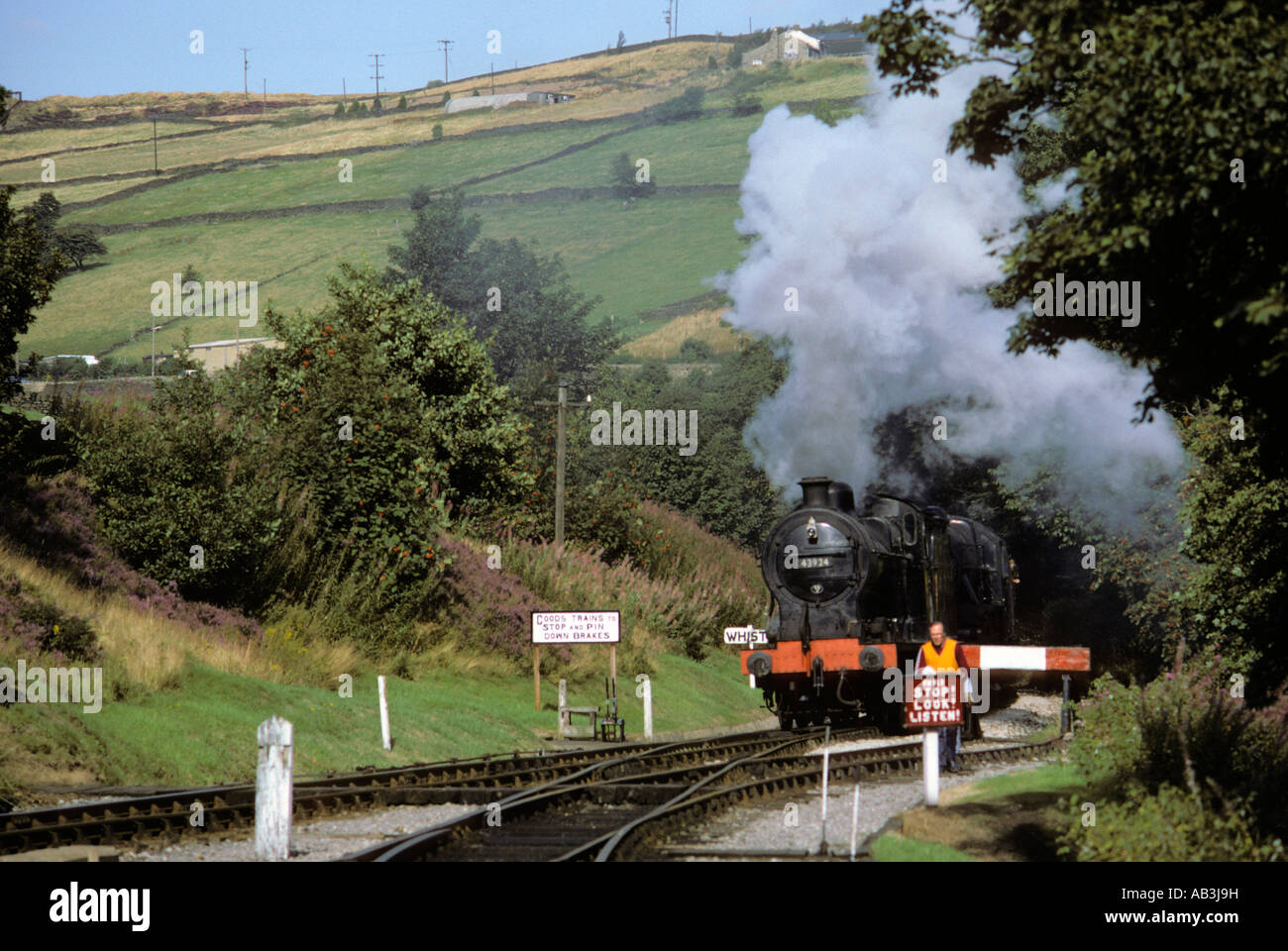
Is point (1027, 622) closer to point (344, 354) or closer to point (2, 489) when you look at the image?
point (344, 354)

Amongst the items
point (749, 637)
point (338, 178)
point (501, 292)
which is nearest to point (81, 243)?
point (338, 178)

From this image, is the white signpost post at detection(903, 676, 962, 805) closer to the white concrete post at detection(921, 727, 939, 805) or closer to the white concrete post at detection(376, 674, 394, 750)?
the white concrete post at detection(921, 727, 939, 805)

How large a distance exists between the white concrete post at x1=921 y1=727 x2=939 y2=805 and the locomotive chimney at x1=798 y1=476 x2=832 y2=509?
29.9 feet

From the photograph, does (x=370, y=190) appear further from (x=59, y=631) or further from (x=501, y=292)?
(x=59, y=631)

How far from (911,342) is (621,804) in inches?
775

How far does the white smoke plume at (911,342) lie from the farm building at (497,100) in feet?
512

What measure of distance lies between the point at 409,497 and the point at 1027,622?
23.2 m

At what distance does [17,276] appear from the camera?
20.8 m

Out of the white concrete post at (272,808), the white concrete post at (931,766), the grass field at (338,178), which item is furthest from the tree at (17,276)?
the grass field at (338,178)

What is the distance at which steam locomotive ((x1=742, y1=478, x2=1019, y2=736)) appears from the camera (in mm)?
22766

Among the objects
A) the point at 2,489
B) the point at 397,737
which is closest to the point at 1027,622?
the point at 397,737

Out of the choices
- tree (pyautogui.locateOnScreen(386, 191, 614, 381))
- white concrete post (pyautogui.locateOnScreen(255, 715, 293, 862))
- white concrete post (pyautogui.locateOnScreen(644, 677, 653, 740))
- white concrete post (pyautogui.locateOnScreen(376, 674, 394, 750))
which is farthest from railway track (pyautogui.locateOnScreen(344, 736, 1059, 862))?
tree (pyautogui.locateOnScreen(386, 191, 614, 381))
